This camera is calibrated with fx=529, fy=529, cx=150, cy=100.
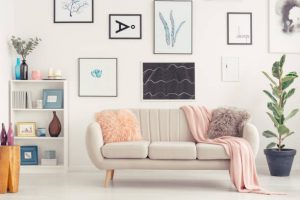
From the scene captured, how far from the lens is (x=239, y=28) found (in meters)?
6.68

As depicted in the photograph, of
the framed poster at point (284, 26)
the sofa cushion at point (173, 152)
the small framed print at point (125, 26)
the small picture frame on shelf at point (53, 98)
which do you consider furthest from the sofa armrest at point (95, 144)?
the framed poster at point (284, 26)

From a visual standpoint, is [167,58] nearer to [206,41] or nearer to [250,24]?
[206,41]

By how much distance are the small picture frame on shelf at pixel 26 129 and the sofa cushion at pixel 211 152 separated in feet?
7.60

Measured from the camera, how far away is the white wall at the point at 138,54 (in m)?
6.68

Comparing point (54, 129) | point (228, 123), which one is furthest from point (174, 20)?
point (54, 129)

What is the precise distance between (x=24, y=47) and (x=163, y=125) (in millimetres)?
2020

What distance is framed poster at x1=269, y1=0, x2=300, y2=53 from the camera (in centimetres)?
667

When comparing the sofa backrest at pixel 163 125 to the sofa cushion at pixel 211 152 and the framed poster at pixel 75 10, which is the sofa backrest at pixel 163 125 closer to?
the sofa cushion at pixel 211 152

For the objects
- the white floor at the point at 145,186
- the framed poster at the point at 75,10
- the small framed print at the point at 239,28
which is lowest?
the white floor at the point at 145,186

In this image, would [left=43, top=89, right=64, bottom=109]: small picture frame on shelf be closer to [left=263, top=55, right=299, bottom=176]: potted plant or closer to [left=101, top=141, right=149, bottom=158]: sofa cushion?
[left=101, top=141, right=149, bottom=158]: sofa cushion

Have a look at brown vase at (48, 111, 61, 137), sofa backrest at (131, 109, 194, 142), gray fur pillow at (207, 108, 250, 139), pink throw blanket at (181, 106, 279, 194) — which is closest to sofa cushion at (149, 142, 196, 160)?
pink throw blanket at (181, 106, 279, 194)

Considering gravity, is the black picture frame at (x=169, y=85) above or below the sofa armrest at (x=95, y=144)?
above

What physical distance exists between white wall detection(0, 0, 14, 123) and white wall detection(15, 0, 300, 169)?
0.80ft

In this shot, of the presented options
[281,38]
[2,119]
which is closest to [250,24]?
[281,38]
